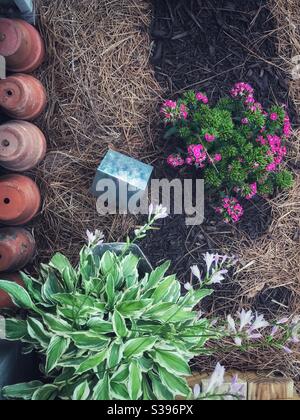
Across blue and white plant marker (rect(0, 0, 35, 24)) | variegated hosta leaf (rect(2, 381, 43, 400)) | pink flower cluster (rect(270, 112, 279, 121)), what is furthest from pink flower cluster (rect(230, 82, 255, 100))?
variegated hosta leaf (rect(2, 381, 43, 400))

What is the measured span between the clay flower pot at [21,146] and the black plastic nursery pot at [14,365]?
781 mm

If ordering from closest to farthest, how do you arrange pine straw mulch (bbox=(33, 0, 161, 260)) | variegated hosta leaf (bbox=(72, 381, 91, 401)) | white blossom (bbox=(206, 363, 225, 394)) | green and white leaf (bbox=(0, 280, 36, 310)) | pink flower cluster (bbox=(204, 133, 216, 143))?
white blossom (bbox=(206, 363, 225, 394))
variegated hosta leaf (bbox=(72, 381, 91, 401))
green and white leaf (bbox=(0, 280, 36, 310))
pink flower cluster (bbox=(204, 133, 216, 143))
pine straw mulch (bbox=(33, 0, 161, 260))

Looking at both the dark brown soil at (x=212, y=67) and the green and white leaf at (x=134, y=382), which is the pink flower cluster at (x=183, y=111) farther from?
the green and white leaf at (x=134, y=382)

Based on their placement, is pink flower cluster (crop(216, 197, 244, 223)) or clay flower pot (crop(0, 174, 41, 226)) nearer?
clay flower pot (crop(0, 174, 41, 226))

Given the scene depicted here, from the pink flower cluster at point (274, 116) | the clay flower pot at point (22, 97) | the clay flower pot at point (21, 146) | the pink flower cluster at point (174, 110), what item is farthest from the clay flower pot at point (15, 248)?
the pink flower cluster at point (274, 116)

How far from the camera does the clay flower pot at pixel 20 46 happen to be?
1.96 m

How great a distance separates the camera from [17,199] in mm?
1966

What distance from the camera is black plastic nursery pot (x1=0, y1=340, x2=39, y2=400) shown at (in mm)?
1862

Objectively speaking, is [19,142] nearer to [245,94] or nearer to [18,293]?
[18,293]

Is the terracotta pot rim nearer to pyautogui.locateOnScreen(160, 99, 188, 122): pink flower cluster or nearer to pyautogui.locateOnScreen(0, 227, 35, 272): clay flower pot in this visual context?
pyautogui.locateOnScreen(160, 99, 188, 122): pink flower cluster

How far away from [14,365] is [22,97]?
1164mm

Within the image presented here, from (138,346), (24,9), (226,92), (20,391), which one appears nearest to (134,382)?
(138,346)
